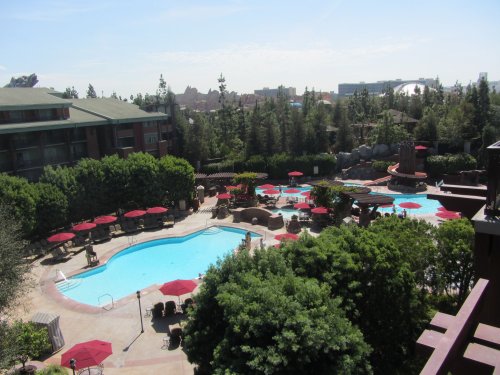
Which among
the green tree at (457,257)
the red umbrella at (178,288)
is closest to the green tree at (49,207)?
the red umbrella at (178,288)

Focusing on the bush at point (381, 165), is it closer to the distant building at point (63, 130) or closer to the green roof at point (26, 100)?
the distant building at point (63, 130)

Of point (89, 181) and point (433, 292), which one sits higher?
point (89, 181)

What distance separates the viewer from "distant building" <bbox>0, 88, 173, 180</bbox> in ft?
125

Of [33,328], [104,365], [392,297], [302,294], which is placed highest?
[302,294]

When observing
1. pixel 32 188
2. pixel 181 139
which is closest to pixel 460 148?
pixel 181 139

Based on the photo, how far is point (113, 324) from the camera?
19781 mm

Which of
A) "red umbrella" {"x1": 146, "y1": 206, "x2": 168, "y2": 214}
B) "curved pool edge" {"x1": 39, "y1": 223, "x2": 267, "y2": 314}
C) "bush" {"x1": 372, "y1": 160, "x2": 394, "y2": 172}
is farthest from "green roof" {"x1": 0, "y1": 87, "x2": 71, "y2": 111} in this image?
"bush" {"x1": 372, "y1": 160, "x2": 394, "y2": 172}

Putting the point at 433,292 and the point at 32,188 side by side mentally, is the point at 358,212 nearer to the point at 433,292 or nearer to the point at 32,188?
the point at 433,292

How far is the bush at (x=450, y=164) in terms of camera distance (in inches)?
1861

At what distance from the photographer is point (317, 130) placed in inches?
2290

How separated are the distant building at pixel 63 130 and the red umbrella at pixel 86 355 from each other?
28072 millimetres

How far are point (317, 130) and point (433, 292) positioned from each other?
42.6m

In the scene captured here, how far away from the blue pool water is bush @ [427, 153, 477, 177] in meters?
27.3

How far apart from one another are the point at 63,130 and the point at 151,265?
2198 centimetres
